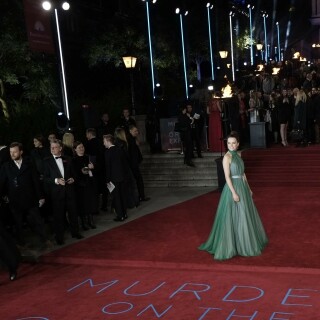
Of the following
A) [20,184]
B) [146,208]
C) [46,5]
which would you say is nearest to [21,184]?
[20,184]

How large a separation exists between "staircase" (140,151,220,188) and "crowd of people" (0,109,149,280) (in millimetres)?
3309

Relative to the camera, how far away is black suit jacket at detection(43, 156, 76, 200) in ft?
30.7

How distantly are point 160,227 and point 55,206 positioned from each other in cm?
222

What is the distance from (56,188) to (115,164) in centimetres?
174

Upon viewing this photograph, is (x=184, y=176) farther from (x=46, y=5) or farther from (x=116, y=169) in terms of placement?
(x=46, y=5)

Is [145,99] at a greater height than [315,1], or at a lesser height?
lesser

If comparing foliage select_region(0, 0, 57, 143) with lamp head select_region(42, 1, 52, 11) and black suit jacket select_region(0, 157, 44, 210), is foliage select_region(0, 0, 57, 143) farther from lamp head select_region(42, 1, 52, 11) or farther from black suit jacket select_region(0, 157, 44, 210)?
black suit jacket select_region(0, 157, 44, 210)

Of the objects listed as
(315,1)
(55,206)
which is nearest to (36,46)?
(55,206)

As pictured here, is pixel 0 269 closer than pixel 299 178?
Yes

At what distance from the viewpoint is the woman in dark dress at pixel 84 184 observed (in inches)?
399

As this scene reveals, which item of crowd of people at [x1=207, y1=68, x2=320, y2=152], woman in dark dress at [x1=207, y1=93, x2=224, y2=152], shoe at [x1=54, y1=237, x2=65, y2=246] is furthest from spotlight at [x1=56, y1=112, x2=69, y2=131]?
woman in dark dress at [x1=207, y1=93, x2=224, y2=152]

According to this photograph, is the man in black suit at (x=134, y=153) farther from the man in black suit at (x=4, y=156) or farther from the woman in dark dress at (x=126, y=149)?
the man in black suit at (x=4, y=156)

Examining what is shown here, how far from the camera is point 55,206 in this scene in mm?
9445

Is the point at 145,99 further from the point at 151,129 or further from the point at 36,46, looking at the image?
the point at 36,46
